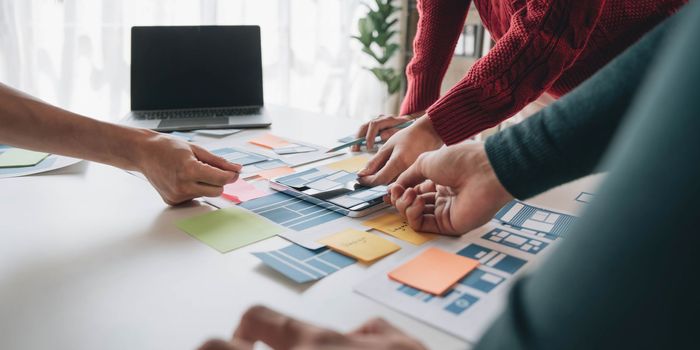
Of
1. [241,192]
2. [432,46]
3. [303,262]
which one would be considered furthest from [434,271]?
[432,46]

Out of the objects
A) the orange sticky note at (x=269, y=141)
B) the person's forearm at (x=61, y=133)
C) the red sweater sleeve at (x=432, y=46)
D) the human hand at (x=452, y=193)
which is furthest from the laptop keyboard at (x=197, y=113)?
the human hand at (x=452, y=193)

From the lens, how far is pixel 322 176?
0.95 meters

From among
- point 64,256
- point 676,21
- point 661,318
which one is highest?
point 676,21

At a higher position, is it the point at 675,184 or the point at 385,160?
the point at 675,184

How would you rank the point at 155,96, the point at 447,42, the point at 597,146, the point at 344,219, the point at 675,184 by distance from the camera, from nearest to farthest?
the point at 675,184 < the point at 597,146 < the point at 344,219 < the point at 447,42 < the point at 155,96

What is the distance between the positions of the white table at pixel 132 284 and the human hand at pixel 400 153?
0.84 feet

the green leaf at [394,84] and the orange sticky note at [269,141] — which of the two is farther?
the green leaf at [394,84]

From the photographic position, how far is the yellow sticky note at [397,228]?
71cm

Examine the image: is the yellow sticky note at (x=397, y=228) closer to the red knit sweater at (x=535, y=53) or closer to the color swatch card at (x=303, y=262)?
the color swatch card at (x=303, y=262)

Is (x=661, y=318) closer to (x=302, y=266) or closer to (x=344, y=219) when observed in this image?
(x=302, y=266)

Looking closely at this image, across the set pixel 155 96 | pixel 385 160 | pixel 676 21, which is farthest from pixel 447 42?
pixel 676 21

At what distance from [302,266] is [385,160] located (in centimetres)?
38

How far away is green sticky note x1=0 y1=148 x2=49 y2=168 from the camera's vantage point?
3.38ft

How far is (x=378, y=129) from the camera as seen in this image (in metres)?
1.24
